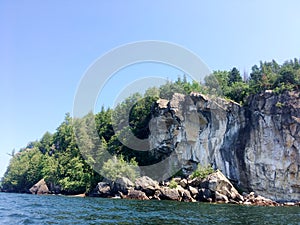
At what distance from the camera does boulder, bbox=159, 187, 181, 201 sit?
40053mm

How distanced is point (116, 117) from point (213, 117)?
2463 centimetres

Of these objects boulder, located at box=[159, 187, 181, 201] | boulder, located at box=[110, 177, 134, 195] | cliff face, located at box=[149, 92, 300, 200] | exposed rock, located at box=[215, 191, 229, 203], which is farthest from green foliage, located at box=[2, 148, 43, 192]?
exposed rock, located at box=[215, 191, 229, 203]

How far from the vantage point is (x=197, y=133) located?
51.9 meters

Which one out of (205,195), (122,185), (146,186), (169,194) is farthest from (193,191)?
(122,185)

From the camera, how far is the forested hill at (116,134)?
49.7 meters

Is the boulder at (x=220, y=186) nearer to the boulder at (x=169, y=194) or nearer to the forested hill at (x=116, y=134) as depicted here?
the boulder at (x=169, y=194)

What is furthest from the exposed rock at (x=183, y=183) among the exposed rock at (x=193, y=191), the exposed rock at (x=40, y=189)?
the exposed rock at (x=40, y=189)

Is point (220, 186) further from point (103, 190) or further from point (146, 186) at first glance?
point (103, 190)

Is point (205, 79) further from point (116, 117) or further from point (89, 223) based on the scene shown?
point (89, 223)

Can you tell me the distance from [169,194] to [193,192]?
3454 millimetres

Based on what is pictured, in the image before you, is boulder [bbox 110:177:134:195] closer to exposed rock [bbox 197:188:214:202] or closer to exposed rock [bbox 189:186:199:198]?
exposed rock [bbox 189:186:199:198]

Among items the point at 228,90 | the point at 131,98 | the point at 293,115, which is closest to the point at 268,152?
the point at 293,115

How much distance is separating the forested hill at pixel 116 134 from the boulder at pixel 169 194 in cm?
968

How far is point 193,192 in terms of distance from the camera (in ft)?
135
